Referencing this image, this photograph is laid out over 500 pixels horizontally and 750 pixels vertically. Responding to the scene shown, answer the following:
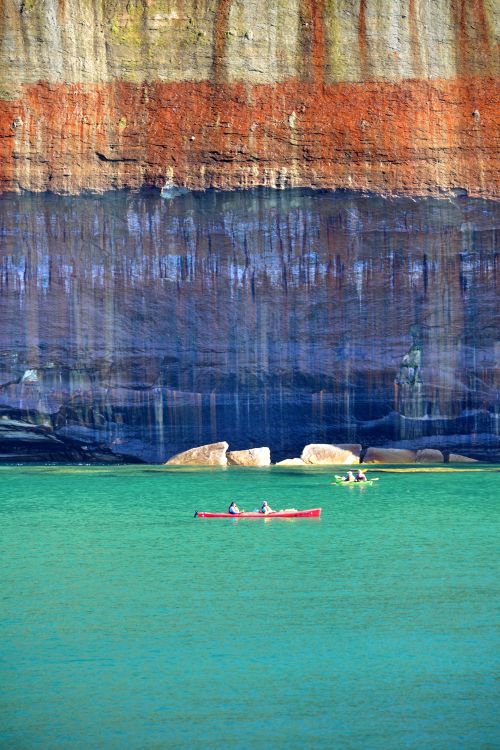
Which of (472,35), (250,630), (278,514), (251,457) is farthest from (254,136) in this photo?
(250,630)

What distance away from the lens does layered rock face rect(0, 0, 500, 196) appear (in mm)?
40062

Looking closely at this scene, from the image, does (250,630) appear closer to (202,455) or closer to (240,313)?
(202,455)

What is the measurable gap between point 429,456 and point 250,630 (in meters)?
24.0

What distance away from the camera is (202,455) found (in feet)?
129

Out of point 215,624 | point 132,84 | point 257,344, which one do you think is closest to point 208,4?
point 132,84

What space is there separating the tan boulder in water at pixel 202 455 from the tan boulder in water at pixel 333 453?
8.53 ft

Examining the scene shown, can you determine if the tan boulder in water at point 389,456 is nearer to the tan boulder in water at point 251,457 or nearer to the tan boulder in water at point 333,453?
the tan boulder in water at point 333,453

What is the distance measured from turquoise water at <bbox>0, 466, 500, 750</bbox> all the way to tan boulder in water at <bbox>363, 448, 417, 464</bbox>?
434 inches

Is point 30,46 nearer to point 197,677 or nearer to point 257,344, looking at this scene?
point 257,344

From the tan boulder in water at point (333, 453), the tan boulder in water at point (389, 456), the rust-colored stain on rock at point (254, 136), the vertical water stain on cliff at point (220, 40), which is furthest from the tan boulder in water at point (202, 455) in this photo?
the vertical water stain on cliff at point (220, 40)

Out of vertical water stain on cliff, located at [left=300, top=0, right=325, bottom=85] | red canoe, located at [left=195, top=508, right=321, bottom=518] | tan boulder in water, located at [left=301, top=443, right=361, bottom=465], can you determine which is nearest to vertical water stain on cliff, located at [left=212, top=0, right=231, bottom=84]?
vertical water stain on cliff, located at [left=300, top=0, right=325, bottom=85]

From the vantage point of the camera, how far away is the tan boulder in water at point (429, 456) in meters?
39.0

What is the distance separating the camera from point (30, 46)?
4094 centimetres

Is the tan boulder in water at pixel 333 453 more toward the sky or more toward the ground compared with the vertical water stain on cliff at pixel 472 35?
more toward the ground
